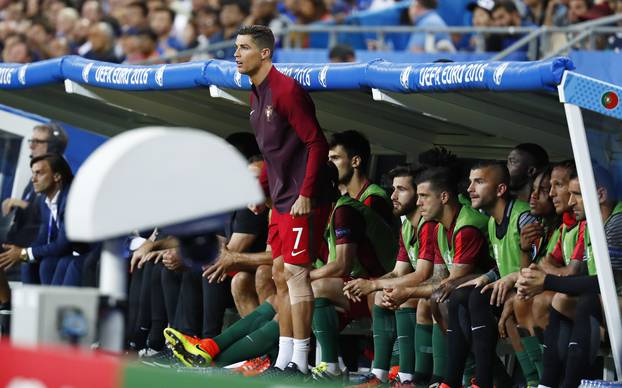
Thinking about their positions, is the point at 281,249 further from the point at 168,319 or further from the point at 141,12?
the point at 141,12

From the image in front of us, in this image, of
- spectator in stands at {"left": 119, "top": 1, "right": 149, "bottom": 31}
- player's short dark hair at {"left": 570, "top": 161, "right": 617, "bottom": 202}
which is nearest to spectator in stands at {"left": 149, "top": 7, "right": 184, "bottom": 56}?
spectator in stands at {"left": 119, "top": 1, "right": 149, "bottom": 31}

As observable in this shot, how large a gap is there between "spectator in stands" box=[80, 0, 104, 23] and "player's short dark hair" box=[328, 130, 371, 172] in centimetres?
1065

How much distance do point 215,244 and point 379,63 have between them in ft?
14.8

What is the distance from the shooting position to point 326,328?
332 inches

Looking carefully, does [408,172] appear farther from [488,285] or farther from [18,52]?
[18,52]

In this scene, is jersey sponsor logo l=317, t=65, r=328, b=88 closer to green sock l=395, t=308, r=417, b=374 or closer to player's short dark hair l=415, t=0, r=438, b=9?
green sock l=395, t=308, r=417, b=374

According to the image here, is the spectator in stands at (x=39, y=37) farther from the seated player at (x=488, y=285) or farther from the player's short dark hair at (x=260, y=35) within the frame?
the seated player at (x=488, y=285)

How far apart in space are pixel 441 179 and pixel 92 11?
12.1 meters

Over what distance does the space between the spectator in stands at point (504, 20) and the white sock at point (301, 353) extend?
18.7ft

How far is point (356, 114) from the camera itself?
9.34 metres

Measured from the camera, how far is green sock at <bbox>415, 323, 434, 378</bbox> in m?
7.94

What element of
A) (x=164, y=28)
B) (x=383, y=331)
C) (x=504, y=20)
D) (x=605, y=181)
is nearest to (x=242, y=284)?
(x=383, y=331)

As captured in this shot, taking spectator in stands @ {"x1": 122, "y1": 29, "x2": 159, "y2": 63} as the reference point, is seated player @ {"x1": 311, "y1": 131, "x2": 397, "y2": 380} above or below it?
below

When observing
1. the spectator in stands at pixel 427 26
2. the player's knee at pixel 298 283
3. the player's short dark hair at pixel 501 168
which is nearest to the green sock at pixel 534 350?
the player's short dark hair at pixel 501 168
